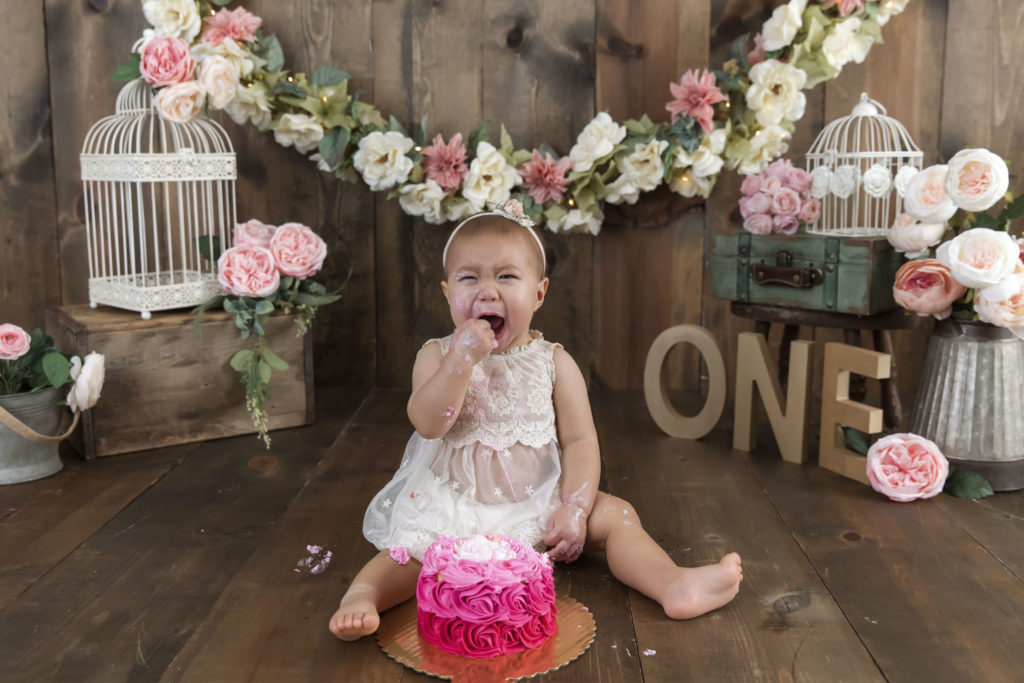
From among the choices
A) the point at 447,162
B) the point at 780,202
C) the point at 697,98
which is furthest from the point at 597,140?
the point at 780,202

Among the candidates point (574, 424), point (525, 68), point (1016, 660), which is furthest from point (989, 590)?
point (525, 68)

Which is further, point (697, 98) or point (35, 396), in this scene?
point (697, 98)

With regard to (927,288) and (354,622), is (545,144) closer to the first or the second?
(927,288)

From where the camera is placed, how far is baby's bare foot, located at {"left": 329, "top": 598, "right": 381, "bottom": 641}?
59.1 inches

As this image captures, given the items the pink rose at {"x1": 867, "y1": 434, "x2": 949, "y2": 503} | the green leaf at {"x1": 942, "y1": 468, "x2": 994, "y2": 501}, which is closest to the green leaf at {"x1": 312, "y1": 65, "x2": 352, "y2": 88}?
the pink rose at {"x1": 867, "y1": 434, "x2": 949, "y2": 503}

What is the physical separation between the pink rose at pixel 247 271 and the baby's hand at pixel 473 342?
39.3 inches

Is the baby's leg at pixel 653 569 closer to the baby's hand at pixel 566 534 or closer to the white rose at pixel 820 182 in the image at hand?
the baby's hand at pixel 566 534

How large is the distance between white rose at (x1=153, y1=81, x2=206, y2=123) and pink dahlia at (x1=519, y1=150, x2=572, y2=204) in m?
0.86

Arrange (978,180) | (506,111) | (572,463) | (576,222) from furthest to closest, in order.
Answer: (506,111) → (576,222) → (978,180) → (572,463)

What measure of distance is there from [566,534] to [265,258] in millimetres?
1178

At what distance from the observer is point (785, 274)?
2.54 m

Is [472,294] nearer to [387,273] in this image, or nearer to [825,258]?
[825,258]

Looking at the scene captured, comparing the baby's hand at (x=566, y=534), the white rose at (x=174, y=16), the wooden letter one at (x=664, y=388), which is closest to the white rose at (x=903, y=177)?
the wooden letter one at (x=664, y=388)

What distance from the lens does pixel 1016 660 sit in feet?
4.90
